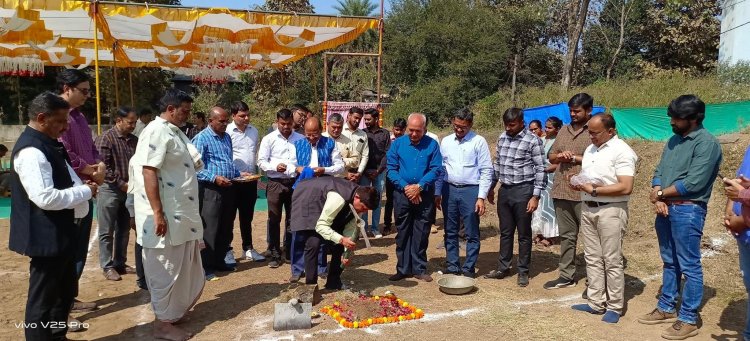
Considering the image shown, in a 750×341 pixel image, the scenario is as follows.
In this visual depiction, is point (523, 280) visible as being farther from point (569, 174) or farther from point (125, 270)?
point (125, 270)

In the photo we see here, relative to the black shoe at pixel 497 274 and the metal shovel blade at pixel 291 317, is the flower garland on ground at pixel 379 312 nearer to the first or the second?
the metal shovel blade at pixel 291 317

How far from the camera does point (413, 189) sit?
16.4 feet

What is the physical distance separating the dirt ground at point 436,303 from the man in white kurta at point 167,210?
0.34 metres

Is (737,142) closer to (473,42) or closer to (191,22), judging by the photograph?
(191,22)

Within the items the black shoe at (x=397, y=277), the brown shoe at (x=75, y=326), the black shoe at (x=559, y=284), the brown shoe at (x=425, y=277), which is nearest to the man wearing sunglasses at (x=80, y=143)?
the brown shoe at (x=75, y=326)

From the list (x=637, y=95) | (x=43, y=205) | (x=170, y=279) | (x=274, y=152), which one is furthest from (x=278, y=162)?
(x=637, y=95)

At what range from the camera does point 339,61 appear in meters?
25.0

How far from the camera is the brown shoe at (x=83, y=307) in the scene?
4.48 m

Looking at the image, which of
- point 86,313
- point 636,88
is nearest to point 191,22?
point 86,313

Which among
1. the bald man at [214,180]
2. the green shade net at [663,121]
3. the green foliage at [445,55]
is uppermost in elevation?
the green foliage at [445,55]

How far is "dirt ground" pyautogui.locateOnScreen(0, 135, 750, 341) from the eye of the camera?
4043 millimetres

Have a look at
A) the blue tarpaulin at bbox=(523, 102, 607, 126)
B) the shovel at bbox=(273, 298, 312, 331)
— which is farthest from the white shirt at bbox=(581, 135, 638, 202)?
the blue tarpaulin at bbox=(523, 102, 607, 126)

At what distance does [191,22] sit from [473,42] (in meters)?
17.3

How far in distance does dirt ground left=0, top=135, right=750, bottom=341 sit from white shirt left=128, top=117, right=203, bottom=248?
0.85 meters
